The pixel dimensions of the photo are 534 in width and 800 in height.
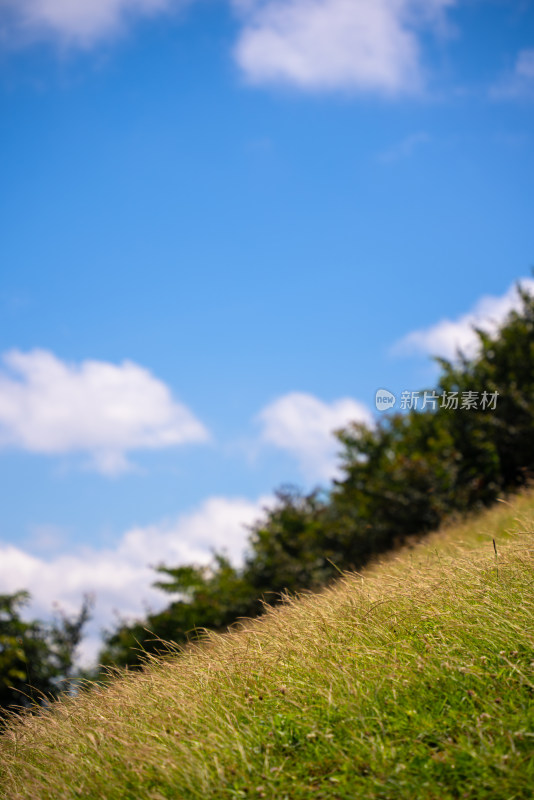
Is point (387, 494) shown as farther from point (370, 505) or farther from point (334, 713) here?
point (334, 713)

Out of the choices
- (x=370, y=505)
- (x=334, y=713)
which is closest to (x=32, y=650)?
(x=370, y=505)

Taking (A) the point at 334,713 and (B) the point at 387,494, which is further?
(B) the point at 387,494

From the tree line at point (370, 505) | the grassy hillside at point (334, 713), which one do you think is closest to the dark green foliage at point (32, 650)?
the tree line at point (370, 505)

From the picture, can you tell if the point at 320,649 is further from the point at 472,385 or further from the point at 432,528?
the point at 472,385

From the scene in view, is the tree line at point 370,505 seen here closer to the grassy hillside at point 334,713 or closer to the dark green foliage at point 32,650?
the dark green foliage at point 32,650

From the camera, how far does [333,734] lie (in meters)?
3.81

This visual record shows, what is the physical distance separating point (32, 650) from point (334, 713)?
17798 millimetres

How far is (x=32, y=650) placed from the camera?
61.9 feet

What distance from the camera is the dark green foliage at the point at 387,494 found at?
60.4ft

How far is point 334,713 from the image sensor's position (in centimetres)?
389

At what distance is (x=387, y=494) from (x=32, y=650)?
12.0m

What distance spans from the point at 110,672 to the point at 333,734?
3190mm

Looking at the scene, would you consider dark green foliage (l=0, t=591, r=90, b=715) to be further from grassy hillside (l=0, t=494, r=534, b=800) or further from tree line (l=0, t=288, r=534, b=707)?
grassy hillside (l=0, t=494, r=534, b=800)

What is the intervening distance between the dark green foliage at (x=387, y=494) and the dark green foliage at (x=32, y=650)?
1871 millimetres
